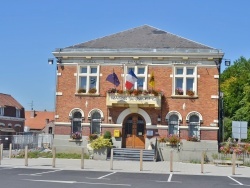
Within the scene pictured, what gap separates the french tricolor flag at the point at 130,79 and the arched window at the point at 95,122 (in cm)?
356

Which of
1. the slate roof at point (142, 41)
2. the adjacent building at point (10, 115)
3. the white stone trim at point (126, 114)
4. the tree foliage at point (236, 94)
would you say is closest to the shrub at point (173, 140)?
the white stone trim at point (126, 114)

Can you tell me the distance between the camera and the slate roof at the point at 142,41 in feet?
109

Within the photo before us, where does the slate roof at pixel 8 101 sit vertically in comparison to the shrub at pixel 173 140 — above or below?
above

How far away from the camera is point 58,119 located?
109 feet

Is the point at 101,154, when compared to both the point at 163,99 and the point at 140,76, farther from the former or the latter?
the point at 140,76

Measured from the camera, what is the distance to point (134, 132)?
108ft

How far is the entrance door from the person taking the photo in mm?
32625

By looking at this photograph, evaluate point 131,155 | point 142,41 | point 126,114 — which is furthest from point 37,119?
point 131,155

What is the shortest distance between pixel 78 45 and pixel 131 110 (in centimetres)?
727

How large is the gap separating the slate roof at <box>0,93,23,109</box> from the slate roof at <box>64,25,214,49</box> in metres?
28.0

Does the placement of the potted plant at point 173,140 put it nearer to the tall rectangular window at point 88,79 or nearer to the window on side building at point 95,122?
the window on side building at point 95,122

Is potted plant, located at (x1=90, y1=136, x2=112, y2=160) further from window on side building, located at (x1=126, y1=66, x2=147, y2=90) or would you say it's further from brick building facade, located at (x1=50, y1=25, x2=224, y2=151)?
window on side building, located at (x1=126, y1=66, x2=147, y2=90)

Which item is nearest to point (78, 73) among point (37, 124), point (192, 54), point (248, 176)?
point (192, 54)

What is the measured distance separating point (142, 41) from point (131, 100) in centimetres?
557
